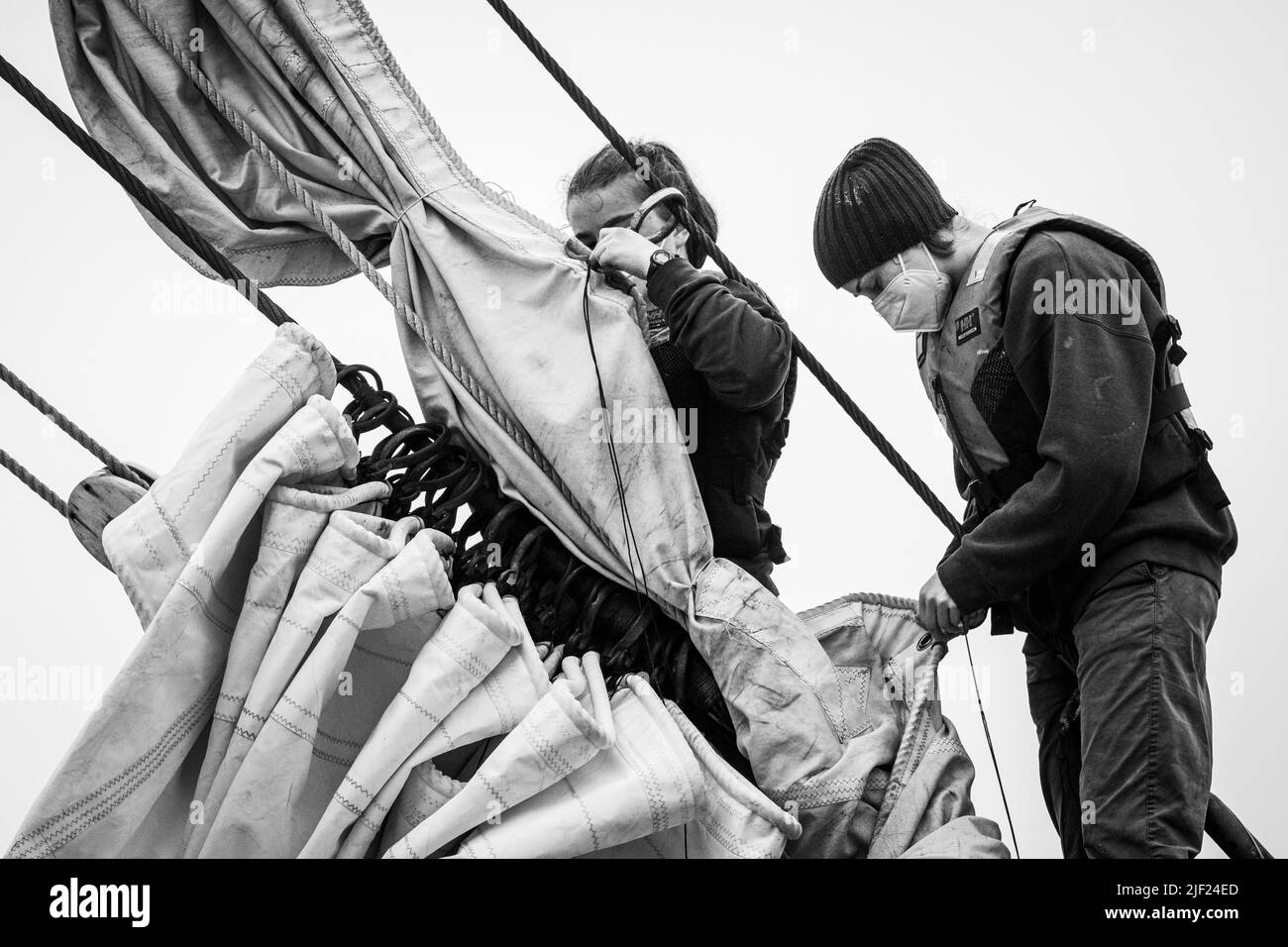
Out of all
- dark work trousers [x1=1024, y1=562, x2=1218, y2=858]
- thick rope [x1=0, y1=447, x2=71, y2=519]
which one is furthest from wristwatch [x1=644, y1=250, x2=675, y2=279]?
thick rope [x1=0, y1=447, x2=71, y2=519]

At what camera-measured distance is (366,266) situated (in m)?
1.69

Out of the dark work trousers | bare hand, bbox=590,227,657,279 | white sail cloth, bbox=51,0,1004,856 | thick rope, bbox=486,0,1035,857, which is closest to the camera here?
the dark work trousers

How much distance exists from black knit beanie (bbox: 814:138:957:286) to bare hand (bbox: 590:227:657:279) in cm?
20

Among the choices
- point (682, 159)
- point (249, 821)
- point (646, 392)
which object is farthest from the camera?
point (682, 159)

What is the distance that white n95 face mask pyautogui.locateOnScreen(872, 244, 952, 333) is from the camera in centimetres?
148

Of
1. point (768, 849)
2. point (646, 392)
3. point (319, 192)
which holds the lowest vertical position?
point (768, 849)

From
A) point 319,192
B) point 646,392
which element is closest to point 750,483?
point 646,392

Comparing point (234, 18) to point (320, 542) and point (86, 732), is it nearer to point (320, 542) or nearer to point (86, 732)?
point (320, 542)

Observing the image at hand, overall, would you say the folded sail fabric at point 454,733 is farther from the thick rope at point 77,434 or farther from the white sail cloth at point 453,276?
the thick rope at point 77,434

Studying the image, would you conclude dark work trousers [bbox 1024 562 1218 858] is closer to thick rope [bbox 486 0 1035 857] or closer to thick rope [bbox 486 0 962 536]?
thick rope [bbox 486 0 1035 857]

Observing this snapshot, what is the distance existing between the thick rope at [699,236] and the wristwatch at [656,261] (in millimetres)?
105

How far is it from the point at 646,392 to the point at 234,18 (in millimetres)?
702

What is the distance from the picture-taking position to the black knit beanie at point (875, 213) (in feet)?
4.88
